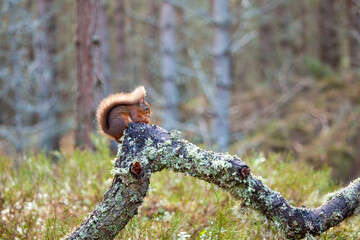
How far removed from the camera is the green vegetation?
2.43 metres

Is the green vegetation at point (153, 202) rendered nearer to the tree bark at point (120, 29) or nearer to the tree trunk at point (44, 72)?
the tree trunk at point (44, 72)

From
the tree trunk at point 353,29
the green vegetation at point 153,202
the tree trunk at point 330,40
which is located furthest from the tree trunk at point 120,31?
the green vegetation at point 153,202

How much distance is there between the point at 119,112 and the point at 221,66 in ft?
15.2

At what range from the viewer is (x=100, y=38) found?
17.1 ft

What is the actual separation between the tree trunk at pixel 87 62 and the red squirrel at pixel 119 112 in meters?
3.01

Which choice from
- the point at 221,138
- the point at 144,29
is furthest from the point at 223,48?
the point at 144,29

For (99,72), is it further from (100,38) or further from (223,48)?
(223,48)

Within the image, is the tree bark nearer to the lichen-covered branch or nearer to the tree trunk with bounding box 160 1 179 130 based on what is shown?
the tree trunk with bounding box 160 1 179 130

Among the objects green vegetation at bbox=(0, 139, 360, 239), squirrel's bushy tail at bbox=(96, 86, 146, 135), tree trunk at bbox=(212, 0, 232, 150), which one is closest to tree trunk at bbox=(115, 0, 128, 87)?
tree trunk at bbox=(212, 0, 232, 150)

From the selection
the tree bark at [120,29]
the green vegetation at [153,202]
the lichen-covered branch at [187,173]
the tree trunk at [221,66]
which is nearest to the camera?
the lichen-covered branch at [187,173]

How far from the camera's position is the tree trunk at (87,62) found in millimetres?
5125

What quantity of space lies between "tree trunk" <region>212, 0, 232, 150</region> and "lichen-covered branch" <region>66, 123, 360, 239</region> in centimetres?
411

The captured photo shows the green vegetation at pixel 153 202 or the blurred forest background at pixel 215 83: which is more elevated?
the blurred forest background at pixel 215 83

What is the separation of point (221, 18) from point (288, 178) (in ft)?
12.9
